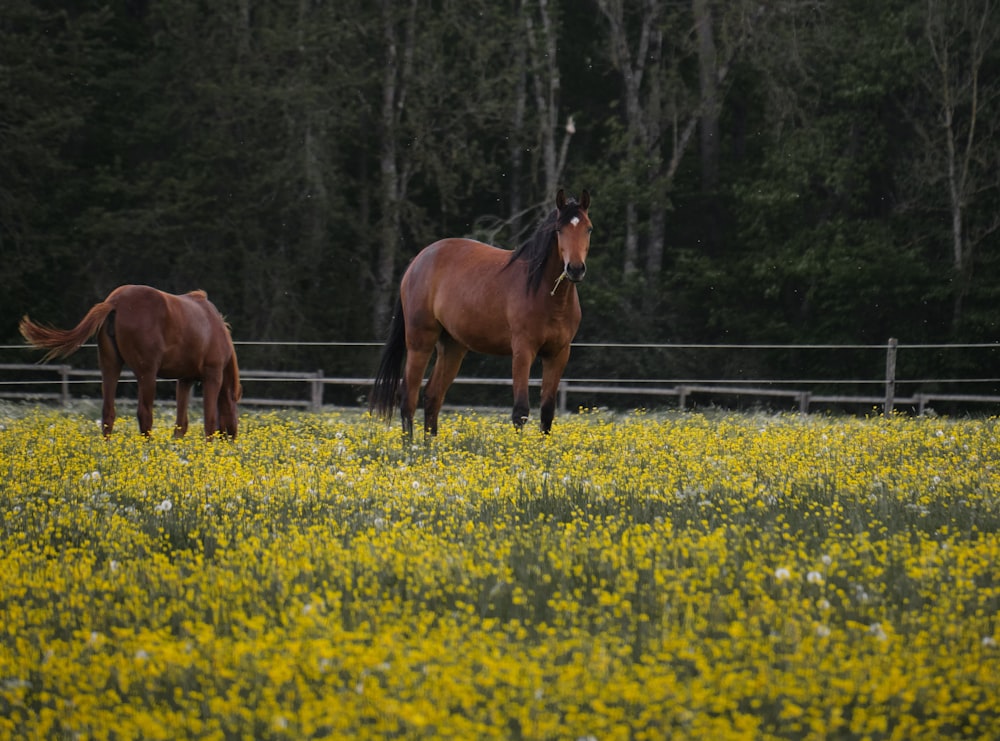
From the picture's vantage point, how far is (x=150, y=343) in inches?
447

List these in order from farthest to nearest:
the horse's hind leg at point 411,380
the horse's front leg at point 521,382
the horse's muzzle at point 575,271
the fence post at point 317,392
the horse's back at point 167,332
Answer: the fence post at point 317,392
the horse's hind leg at point 411,380
the horse's back at point 167,332
the horse's front leg at point 521,382
the horse's muzzle at point 575,271

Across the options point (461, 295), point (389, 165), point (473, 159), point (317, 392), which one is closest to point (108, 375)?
point (461, 295)

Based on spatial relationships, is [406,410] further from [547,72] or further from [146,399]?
[547,72]

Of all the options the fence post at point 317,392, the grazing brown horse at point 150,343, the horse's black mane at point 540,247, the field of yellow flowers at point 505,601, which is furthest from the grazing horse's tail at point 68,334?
the fence post at point 317,392

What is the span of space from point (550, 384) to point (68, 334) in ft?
14.9

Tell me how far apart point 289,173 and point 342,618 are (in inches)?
967

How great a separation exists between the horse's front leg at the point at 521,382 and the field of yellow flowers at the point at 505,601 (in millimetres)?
2211

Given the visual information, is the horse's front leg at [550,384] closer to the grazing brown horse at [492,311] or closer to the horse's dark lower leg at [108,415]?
the grazing brown horse at [492,311]

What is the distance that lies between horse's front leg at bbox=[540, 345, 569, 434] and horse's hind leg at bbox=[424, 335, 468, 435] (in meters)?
1.21

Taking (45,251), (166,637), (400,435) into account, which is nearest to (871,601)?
(166,637)

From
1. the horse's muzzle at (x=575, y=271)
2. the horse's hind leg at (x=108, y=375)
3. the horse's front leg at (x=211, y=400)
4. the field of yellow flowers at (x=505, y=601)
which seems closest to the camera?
the field of yellow flowers at (x=505, y=601)

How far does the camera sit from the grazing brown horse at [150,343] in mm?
11211

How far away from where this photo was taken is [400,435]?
11602 millimetres

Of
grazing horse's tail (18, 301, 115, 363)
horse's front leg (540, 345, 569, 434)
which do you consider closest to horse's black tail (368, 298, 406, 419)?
horse's front leg (540, 345, 569, 434)
